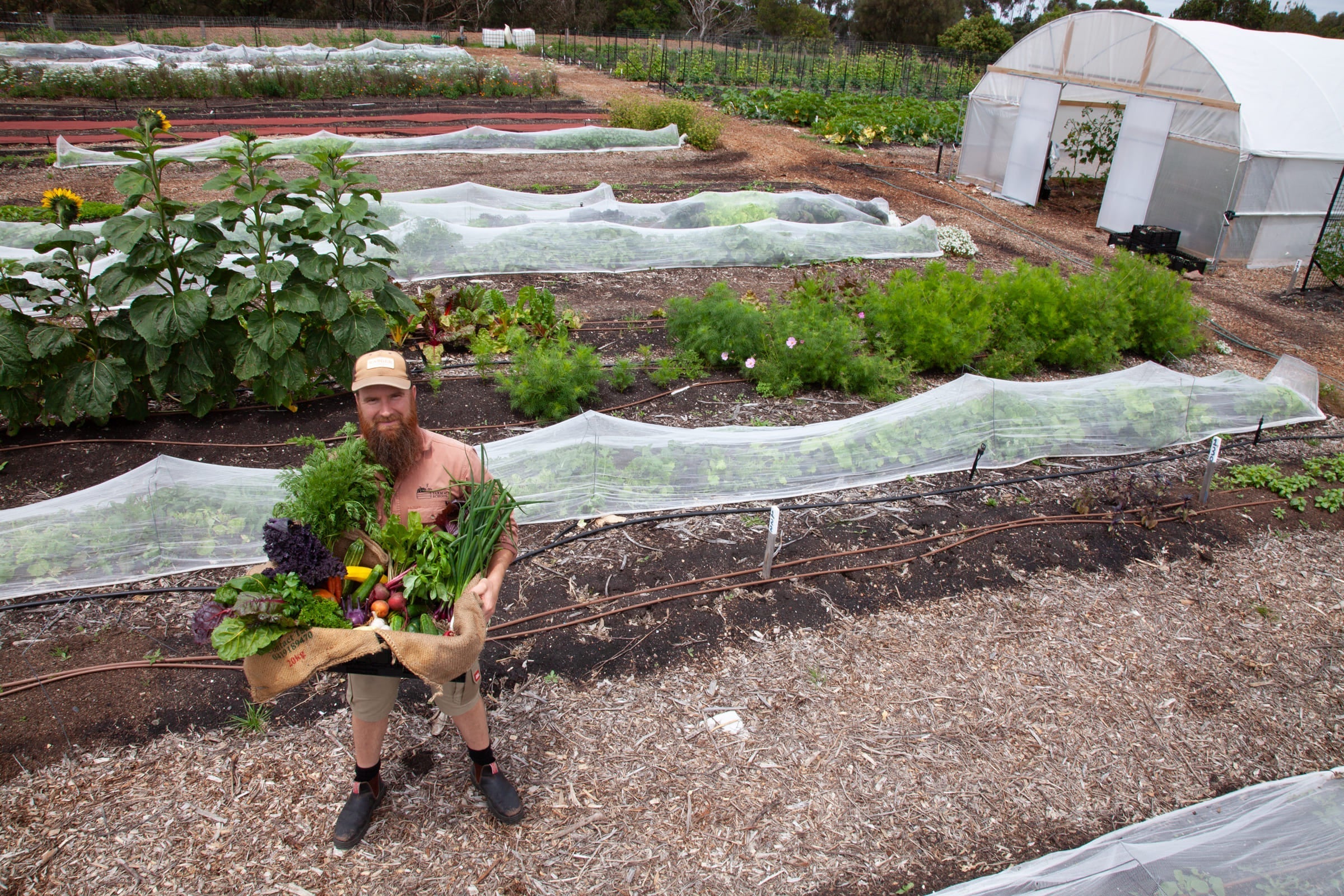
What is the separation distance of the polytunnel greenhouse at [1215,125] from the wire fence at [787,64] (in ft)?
40.3

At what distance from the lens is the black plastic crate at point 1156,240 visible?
9492 mm

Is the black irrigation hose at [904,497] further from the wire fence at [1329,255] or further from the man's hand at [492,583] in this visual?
the wire fence at [1329,255]

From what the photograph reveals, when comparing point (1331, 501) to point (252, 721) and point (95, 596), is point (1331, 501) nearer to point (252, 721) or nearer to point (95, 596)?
point (252, 721)

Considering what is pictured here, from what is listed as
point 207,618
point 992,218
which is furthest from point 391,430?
point 992,218

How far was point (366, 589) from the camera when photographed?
7.27 feet

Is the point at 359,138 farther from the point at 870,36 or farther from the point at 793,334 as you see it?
the point at 870,36

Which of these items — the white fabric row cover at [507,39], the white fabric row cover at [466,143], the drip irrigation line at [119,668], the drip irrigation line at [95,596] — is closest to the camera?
the drip irrigation line at [119,668]

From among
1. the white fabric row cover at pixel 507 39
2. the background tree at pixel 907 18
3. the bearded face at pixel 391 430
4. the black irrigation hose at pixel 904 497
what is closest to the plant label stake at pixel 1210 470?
the black irrigation hose at pixel 904 497

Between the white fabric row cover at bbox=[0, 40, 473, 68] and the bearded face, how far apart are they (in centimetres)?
1972

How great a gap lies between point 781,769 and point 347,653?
1.66 meters

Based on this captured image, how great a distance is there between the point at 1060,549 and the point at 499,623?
2.92 meters

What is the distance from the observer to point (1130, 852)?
2.48m

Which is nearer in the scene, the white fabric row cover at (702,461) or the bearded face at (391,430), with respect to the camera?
the bearded face at (391,430)

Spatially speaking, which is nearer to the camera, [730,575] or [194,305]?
[730,575]
